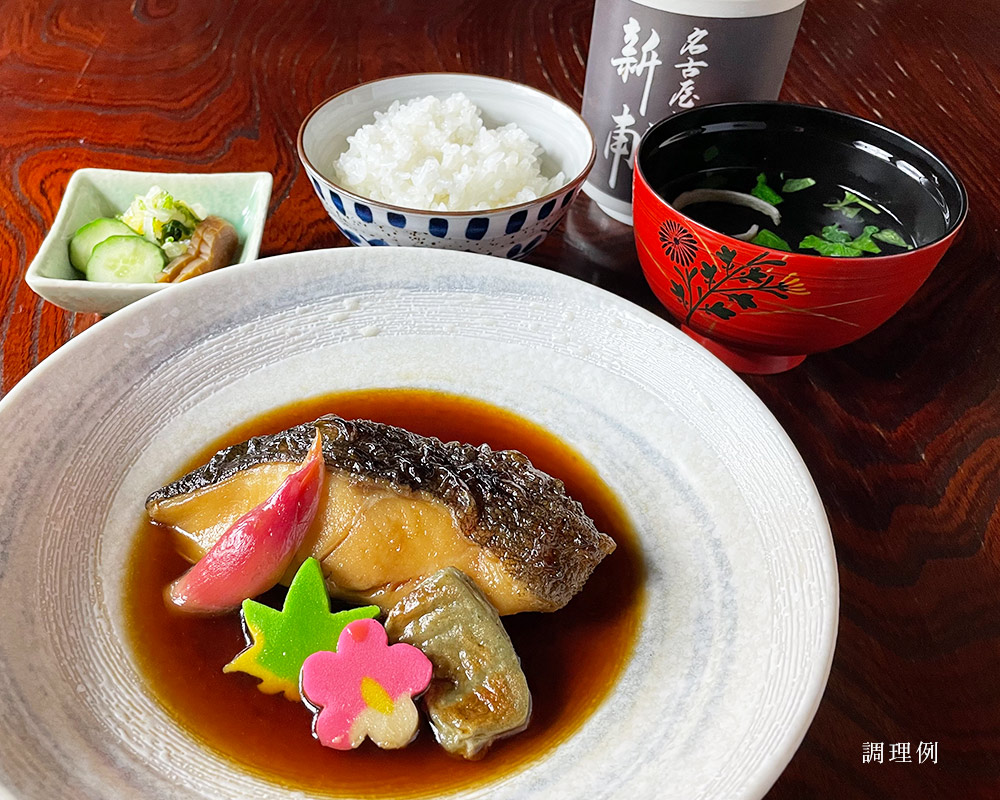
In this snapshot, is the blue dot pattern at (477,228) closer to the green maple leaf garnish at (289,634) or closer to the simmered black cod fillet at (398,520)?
the simmered black cod fillet at (398,520)

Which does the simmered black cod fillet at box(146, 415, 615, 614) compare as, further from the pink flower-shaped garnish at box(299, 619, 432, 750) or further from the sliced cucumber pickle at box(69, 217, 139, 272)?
the sliced cucumber pickle at box(69, 217, 139, 272)

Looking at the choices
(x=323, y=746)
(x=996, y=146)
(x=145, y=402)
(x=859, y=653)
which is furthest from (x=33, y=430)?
(x=996, y=146)

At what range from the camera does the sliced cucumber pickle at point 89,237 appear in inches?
82.0

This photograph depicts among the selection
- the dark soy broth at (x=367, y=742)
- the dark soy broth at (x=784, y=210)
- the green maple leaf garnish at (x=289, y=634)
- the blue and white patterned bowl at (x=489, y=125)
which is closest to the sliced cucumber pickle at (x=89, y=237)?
the blue and white patterned bowl at (x=489, y=125)

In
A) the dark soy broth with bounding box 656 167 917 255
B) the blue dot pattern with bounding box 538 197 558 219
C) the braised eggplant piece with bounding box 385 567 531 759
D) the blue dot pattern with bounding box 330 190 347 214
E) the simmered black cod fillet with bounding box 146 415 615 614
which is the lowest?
the braised eggplant piece with bounding box 385 567 531 759

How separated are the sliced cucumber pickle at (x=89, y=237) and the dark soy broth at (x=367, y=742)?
654 mm

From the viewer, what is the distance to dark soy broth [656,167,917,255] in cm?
206

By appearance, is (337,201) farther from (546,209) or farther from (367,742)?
(367,742)

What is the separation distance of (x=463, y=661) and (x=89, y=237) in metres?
1.44

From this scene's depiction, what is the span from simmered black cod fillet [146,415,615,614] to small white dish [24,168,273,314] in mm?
562

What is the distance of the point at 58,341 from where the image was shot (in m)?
2.05

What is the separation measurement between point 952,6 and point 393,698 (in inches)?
160

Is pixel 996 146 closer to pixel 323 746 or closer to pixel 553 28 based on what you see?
pixel 553 28

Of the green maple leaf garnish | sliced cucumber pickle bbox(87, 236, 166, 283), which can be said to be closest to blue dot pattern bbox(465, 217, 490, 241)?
sliced cucumber pickle bbox(87, 236, 166, 283)
